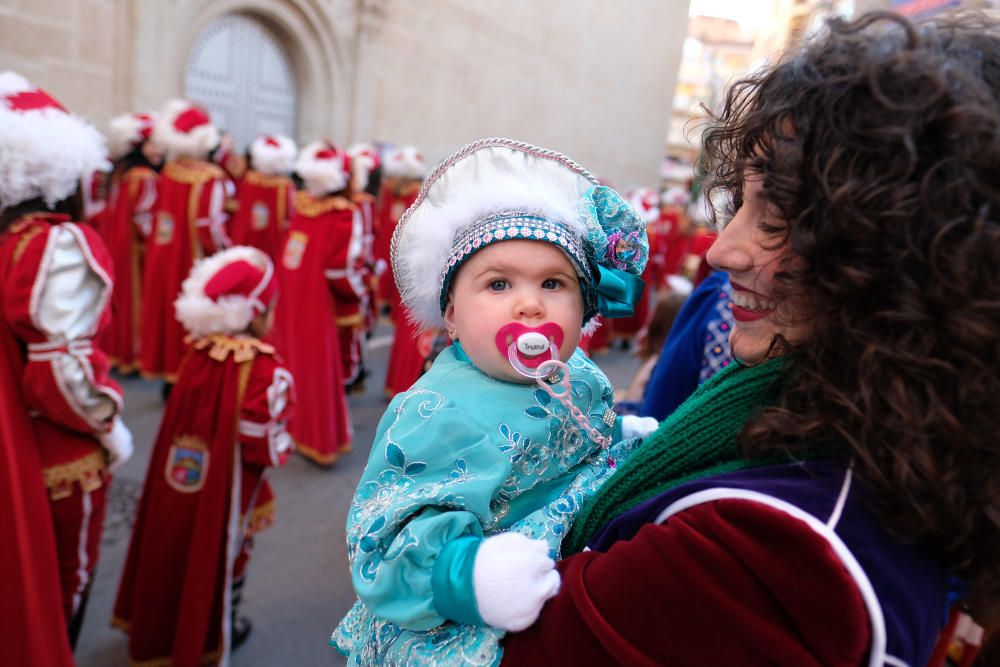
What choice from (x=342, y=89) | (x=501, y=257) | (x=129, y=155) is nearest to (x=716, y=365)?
(x=501, y=257)

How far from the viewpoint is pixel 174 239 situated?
6020mm

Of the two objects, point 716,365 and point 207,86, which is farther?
point 207,86

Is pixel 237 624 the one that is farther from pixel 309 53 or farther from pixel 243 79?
pixel 309 53

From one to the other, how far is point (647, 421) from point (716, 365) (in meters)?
0.59

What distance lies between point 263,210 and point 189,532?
5038 millimetres

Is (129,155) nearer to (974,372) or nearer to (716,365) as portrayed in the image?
(716,365)

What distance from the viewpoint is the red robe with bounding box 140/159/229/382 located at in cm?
596

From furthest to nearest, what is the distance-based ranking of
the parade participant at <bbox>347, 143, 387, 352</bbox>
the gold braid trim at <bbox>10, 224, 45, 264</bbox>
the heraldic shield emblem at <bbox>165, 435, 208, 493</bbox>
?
the parade participant at <bbox>347, 143, 387, 352</bbox> < the heraldic shield emblem at <bbox>165, 435, 208, 493</bbox> < the gold braid trim at <bbox>10, 224, 45, 264</bbox>

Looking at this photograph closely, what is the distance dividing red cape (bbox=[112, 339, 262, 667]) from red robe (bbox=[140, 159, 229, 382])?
133 inches

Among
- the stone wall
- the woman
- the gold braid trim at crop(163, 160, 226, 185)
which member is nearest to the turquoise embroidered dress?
the woman

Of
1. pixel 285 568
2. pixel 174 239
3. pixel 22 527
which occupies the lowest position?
pixel 285 568

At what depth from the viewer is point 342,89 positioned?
10172 mm

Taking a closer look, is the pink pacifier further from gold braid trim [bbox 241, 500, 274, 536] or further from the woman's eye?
gold braid trim [bbox 241, 500, 274, 536]

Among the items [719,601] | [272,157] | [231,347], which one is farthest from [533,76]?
[719,601]
